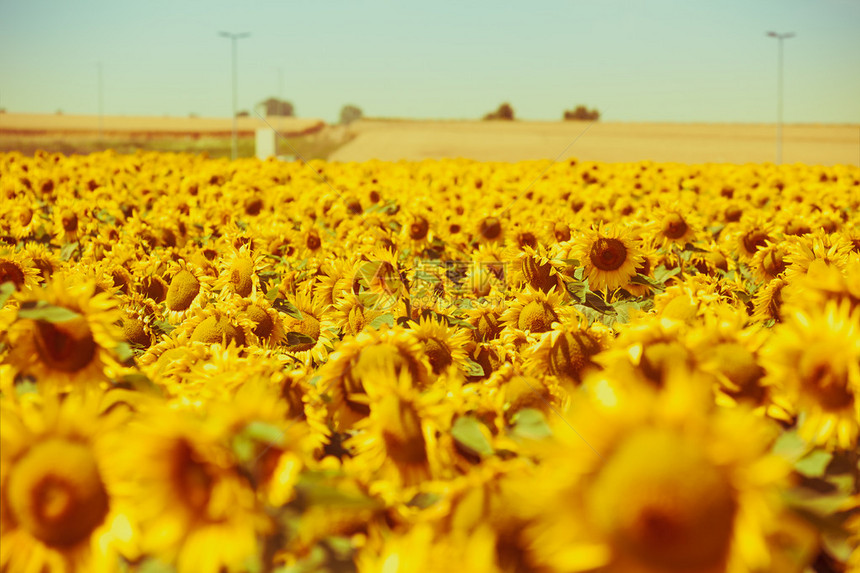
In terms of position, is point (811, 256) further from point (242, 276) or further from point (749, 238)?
point (242, 276)

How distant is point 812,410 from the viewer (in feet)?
5.08

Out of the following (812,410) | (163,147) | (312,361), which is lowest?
(312,361)

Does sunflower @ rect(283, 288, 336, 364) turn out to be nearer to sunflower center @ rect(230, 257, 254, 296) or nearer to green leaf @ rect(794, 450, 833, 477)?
sunflower center @ rect(230, 257, 254, 296)

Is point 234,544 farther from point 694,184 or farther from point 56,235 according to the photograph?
point 694,184

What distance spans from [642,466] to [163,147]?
226 ft

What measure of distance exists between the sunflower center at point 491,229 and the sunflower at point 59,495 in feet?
18.2

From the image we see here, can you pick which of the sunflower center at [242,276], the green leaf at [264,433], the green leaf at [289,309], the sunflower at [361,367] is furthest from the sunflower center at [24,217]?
the green leaf at [264,433]

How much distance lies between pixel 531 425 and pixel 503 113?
97232 mm

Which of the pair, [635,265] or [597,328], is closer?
[597,328]

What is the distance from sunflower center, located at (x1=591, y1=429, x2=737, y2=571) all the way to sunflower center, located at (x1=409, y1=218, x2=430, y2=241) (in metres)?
6.10

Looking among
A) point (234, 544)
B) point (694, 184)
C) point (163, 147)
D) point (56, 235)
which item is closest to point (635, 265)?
point (234, 544)

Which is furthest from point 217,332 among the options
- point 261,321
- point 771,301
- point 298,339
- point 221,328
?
point 771,301

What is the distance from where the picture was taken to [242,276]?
4.23 metres

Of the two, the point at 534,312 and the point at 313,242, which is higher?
the point at 313,242
